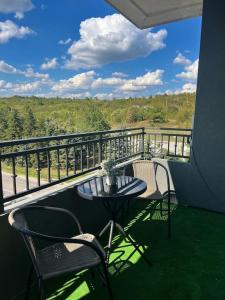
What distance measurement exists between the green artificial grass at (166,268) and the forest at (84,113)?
489 centimetres

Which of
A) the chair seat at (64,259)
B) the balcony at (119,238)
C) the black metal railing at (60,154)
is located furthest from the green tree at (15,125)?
the chair seat at (64,259)

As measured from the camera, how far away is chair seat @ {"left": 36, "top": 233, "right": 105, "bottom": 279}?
1.55m

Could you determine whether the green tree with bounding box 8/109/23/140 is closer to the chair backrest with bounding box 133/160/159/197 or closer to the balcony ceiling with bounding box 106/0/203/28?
the balcony ceiling with bounding box 106/0/203/28

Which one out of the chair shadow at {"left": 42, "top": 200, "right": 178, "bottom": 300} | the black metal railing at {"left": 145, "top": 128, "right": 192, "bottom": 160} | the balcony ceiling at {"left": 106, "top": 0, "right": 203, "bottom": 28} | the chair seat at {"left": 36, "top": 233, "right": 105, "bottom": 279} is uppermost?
the balcony ceiling at {"left": 106, "top": 0, "right": 203, "bottom": 28}

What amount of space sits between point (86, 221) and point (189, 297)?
137 centimetres

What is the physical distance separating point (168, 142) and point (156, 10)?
224 cm

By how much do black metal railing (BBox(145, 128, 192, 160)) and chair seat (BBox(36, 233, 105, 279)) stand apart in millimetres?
2771

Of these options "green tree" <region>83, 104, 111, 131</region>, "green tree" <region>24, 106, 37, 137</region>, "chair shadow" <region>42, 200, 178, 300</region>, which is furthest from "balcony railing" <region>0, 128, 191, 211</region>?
"green tree" <region>24, 106, 37, 137</region>

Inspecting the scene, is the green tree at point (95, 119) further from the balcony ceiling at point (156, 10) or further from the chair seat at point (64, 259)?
the chair seat at point (64, 259)

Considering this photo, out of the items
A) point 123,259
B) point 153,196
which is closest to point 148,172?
point 153,196

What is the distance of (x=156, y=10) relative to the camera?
3832 mm

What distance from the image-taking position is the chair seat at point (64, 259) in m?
1.55

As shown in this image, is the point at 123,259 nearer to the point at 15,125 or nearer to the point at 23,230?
the point at 23,230

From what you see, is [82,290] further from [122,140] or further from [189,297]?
[122,140]
